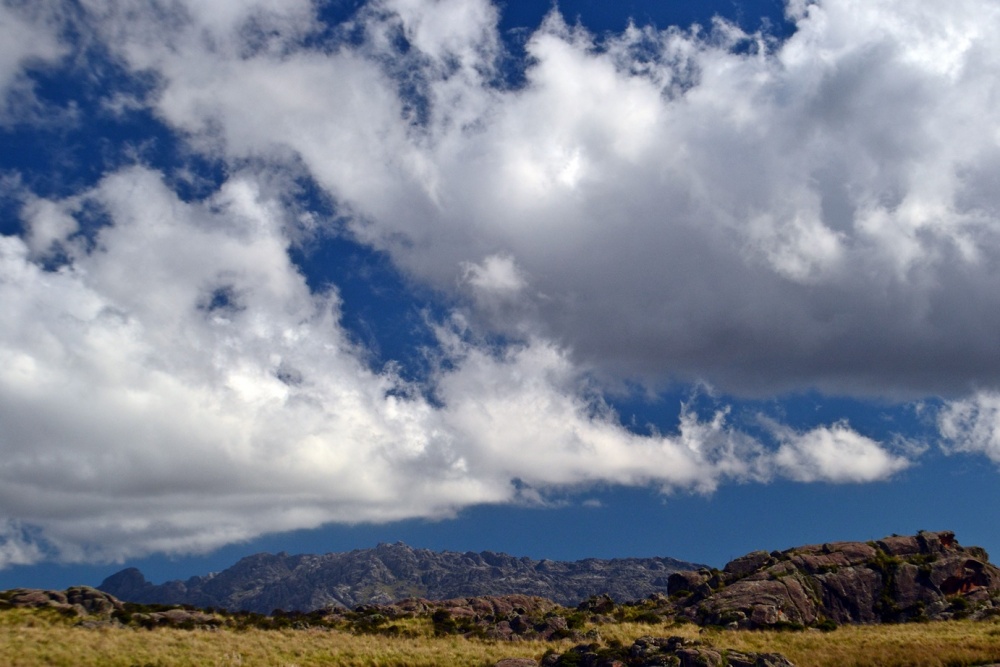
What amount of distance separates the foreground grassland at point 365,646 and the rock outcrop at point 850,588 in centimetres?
949

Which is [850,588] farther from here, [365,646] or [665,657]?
[365,646]

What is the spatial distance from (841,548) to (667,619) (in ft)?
127

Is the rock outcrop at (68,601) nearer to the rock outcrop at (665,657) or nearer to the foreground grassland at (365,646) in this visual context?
the foreground grassland at (365,646)

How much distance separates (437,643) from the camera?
227ft

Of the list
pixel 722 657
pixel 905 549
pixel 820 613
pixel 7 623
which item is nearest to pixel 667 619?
pixel 820 613

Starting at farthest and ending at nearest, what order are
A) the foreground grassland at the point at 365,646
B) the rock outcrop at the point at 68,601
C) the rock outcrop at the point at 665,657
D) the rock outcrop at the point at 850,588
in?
the rock outcrop at the point at 850,588
the rock outcrop at the point at 68,601
the foreground grassland at the point at 365,646
the rock outcrop at the point at 665,657

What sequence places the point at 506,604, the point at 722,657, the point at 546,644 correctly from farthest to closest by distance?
the point at 506,604 < the point at 546,644 < the point at 722,657

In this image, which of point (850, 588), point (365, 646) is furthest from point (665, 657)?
point (850, 588)

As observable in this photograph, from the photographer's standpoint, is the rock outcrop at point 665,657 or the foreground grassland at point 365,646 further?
the foreground grassland at point 365,646

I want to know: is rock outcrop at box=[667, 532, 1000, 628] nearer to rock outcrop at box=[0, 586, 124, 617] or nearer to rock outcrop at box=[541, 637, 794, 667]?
rock outcrop at box=[541, 637, 794, 667]

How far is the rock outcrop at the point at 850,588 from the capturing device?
83.5m

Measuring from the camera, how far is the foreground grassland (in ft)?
173

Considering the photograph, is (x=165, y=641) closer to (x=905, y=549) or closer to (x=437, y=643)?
(x=437, y=643)

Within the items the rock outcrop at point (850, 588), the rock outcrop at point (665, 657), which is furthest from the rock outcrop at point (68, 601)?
the rock outcrop at point (850, 588)
